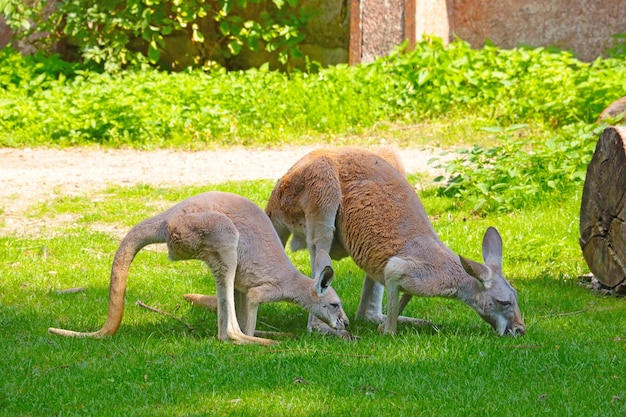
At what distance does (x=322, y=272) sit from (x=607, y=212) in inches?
85.8

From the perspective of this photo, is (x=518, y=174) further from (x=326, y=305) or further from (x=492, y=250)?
(x=326, y=305)

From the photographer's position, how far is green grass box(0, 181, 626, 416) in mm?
4270

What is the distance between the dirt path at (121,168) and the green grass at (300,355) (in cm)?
239

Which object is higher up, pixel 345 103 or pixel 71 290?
pixel 345 103

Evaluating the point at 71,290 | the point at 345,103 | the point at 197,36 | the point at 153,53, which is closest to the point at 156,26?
the point at 153,53

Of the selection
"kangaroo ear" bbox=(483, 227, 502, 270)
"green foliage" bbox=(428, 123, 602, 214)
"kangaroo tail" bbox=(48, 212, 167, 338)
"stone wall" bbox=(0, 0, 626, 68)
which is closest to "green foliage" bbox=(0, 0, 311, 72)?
"stone wall" bbox=(0, 0, 626, 68)

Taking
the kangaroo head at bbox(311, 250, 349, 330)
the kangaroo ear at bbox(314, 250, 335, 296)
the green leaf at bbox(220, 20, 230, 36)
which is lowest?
the kangaroo head at bbox(311, 250, 349, 330)

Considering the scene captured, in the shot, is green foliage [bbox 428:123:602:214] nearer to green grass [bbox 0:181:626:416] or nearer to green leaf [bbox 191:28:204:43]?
green grass [bbox 0:181:626:416]

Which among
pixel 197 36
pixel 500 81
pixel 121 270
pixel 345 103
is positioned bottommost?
pixel 121 270

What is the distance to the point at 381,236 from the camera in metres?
5.54

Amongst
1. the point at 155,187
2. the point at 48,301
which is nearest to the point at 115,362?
the point at 48,301

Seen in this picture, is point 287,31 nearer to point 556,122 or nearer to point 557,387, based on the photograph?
point 556,122

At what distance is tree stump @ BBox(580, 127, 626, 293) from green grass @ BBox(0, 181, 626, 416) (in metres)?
0.21

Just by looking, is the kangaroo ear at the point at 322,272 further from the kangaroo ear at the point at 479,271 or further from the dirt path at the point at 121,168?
the dirt path at the point at 121,168
